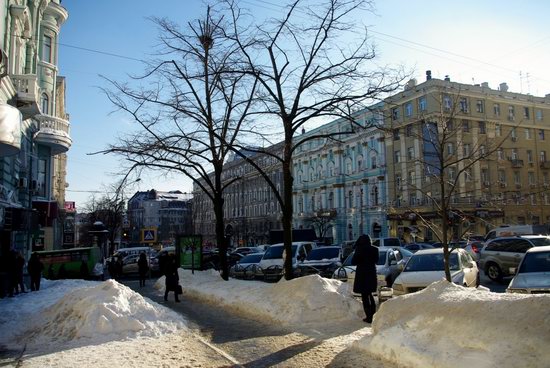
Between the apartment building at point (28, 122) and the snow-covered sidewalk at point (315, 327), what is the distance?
452 centimetres

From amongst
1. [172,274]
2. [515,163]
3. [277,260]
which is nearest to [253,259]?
[277,260]

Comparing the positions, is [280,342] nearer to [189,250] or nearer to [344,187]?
[189,250]

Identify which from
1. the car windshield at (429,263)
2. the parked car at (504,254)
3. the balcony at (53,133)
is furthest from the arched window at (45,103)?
the parked car at (504,254)

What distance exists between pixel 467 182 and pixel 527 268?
4850cm

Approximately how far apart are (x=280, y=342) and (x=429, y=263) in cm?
682

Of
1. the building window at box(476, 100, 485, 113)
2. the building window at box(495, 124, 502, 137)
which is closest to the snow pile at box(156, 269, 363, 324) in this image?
the building window at box(495, 124, 502, 137)

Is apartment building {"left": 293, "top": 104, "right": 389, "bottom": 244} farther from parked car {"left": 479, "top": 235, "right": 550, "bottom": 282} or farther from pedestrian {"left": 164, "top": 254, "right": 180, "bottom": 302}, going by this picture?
pedestrian {"left": 164, "top": 254, "right": 180, "bottom": 302}

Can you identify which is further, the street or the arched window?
the arched window

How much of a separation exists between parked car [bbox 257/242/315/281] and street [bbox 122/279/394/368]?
11.2 metres

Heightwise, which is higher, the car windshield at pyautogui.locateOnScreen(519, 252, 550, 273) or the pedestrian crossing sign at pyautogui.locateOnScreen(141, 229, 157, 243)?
the pedestrian crossing sign at pyautogui.locateOnScreen(141, 229, 157, 243)

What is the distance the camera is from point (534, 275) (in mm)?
10938

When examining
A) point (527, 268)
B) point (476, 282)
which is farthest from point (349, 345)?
point (476, 282)

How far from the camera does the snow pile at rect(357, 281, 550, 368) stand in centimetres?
535

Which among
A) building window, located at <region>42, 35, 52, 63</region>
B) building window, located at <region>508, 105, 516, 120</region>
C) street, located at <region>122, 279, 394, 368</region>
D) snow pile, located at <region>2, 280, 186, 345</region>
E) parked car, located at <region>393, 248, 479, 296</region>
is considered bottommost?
street, located at <region>122, 279, 394, 368</region>
